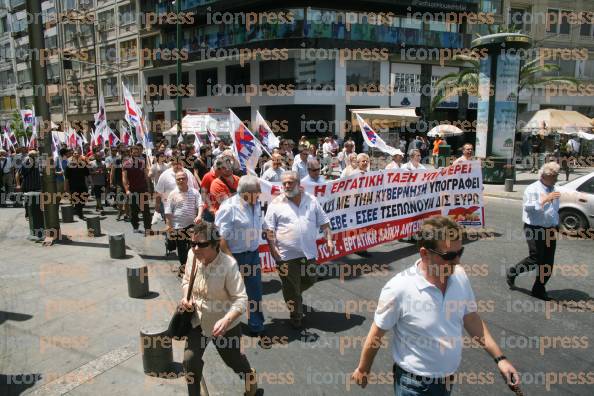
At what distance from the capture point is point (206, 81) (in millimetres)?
41312

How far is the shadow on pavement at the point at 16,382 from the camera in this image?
437 centimetres

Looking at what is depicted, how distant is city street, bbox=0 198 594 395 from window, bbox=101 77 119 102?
45.7 meters

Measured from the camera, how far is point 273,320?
5.93 m

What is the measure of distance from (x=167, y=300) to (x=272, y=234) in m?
2.17

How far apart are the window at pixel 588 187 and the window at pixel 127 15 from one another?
46928mm

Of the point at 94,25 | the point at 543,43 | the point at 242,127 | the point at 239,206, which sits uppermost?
the point at 94,25

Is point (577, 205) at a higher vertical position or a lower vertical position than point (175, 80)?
lower

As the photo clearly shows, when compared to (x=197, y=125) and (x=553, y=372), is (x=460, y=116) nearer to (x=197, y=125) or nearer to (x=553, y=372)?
(x=197, y=125)

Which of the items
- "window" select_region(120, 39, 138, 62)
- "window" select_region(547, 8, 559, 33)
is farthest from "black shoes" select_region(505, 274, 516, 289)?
"window" select_region(120, 39, 138, 62)

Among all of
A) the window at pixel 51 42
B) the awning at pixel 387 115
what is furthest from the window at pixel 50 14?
the awning at pixel 387 115

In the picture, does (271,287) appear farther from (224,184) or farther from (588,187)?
(588,187)

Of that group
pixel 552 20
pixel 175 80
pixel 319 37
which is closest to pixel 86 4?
pixel 175 80

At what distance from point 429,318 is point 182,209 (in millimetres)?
Answer: 5111

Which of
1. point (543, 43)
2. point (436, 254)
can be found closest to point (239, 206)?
point (436, 254)
